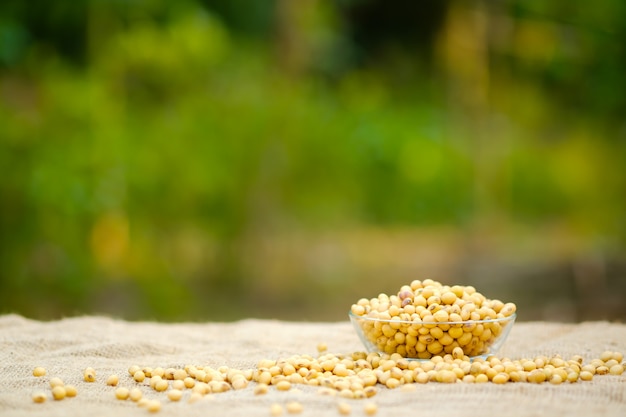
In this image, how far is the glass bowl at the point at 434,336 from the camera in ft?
5.54

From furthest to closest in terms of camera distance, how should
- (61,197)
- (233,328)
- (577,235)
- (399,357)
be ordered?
(577,235)
(61,197)
(233,328)
(399,357)

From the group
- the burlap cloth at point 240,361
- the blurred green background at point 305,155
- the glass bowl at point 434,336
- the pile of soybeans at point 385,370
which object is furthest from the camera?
the blurred green background at point 305,155

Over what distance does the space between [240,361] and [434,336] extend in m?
0.46

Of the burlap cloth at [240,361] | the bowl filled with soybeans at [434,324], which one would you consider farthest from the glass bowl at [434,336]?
the burlap cloth at [240,361]

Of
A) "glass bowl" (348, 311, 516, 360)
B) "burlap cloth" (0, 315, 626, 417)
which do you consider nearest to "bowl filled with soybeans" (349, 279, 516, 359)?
"glass bowl" (348, 311, 516, 360)

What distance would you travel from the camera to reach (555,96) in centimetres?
632

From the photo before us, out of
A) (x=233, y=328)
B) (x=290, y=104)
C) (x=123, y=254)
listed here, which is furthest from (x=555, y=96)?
(x=233, y=328)

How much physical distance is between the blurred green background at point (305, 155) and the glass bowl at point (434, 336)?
363 centimetres

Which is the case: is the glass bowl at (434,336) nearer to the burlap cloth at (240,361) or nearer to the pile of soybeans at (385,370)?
the pile of soybeans at (385,370)

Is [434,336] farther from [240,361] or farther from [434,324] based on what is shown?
[240,361]

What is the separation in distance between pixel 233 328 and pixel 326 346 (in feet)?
1.29

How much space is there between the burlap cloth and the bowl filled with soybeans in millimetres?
179

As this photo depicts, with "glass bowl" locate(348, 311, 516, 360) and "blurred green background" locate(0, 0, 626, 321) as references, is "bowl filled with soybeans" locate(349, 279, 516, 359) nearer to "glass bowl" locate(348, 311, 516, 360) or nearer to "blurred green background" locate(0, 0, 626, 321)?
"glass bowl" locate(348, 311, 516, 360)

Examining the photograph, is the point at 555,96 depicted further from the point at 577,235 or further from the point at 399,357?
the point at 399,357
